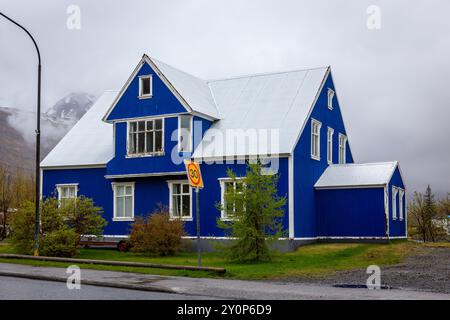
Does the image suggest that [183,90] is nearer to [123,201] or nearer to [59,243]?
[123,201]

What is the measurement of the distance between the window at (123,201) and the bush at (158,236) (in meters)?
4.43

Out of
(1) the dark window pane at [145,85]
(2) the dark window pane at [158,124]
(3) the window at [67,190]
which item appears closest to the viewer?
(2) the dark window pane at [158,124]

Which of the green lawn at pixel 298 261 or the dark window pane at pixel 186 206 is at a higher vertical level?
the dark window pane at pixel 186 206

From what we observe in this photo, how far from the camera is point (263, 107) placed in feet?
114

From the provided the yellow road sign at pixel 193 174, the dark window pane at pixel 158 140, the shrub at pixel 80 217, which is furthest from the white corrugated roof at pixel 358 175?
the yellow road sign at pixel 193 174

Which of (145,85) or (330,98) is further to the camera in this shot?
(330,98)

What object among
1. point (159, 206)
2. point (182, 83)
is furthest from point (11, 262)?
point (182, 83)

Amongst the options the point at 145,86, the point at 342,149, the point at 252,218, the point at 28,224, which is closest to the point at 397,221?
the point at 342,149

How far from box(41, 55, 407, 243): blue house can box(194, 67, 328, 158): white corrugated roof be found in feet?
0.21

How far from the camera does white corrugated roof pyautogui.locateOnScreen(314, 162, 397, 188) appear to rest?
3263 centimetres

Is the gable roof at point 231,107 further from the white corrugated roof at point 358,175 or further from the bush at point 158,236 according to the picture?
the bush at point 158,236

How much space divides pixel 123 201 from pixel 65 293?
19870 mm

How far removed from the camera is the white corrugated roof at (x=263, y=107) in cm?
3181

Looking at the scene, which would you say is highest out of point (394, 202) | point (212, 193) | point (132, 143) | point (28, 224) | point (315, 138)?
point (315, 138)
